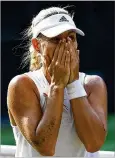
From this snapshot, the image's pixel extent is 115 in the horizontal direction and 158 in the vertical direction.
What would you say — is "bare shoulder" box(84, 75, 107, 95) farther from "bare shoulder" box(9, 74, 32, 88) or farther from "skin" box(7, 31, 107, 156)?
"bare shoulder" box(9, 74, 32, 88)

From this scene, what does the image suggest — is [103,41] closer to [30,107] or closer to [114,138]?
[114,138]

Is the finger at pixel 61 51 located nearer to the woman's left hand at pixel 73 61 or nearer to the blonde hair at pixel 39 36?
the woman's left hand at pixel 73 61

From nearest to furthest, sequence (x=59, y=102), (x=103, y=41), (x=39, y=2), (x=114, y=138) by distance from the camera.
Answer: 1. (x=59, y=102)
2. (x=114, y=138)
3. (x=39, y=2)
4. (x=103, y=41)

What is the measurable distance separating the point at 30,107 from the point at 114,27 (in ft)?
23.3

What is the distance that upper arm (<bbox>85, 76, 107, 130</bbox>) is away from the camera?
2432 millimetres

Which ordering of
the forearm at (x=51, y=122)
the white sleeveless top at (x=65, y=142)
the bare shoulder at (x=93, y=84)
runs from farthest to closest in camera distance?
the bare shoulder at (x=93, y=84)
the white sleeveless top at (x=65, y=142)
the forearm at (x=51, y=122)

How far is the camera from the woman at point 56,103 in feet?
7.60

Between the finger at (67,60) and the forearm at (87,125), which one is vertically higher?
the finger at (67,60)

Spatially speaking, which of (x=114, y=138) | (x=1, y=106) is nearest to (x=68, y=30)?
(x=114, y=138)

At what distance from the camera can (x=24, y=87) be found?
241 centimetres

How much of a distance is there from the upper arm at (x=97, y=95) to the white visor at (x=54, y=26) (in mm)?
228

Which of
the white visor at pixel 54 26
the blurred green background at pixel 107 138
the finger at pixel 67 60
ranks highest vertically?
the white visor at pixel 54 26

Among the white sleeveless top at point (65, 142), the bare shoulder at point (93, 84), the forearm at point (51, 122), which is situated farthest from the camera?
the bare shoulder at point (93, 84)

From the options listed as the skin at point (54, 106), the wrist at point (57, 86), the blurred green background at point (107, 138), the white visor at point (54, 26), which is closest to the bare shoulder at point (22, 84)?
the skin at point (54, 106)
